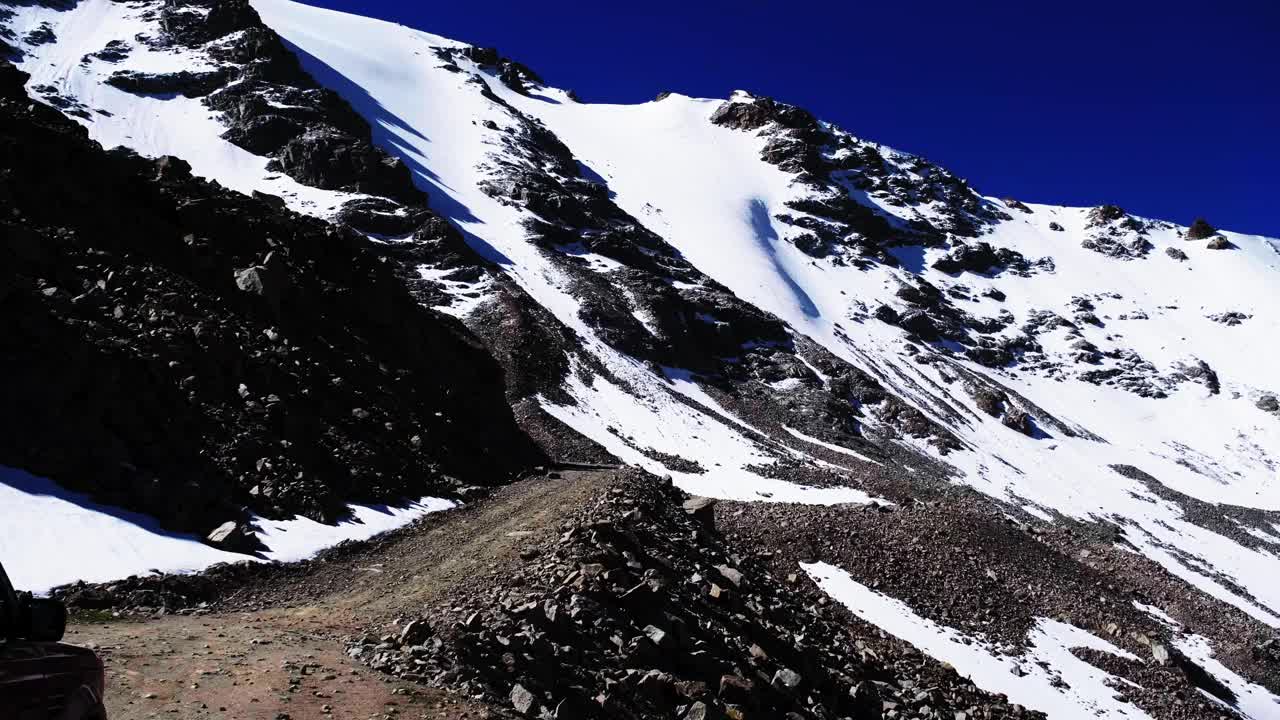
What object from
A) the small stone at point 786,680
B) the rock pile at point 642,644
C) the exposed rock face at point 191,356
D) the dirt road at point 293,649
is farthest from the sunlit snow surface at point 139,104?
the small stone at point 786,680

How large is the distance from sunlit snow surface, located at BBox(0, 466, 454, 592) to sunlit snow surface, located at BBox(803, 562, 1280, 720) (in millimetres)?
19519

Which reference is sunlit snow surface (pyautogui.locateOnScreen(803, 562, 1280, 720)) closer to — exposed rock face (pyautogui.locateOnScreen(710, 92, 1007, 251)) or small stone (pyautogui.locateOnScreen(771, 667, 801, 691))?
small stone (pyautogui.locateOnScreen(771, 667, 801, 691))

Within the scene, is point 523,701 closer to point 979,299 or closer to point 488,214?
point 488,214

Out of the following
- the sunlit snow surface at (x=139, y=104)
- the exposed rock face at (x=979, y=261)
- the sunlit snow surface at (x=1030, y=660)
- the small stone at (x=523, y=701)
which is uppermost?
the exposed rock face at (x=979, y=261)

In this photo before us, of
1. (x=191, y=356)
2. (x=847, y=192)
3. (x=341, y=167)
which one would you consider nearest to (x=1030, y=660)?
(x=191, y=356)

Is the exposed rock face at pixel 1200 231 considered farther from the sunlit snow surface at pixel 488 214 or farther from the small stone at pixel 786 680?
the small stone at pixel 786 680

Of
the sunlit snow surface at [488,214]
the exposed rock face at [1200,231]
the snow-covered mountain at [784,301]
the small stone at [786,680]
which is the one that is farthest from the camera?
the exposed rock face at [1200,231]

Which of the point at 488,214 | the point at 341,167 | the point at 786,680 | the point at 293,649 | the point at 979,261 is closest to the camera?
the point at 293,649

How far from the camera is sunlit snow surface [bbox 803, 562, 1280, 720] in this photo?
75.1 feet

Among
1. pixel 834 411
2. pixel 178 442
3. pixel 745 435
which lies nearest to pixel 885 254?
pixel 834 411

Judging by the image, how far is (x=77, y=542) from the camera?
12.1 meters

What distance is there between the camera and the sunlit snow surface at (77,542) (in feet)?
36.8

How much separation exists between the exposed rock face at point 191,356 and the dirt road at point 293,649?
305 cm

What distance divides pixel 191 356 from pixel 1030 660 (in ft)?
94.4
